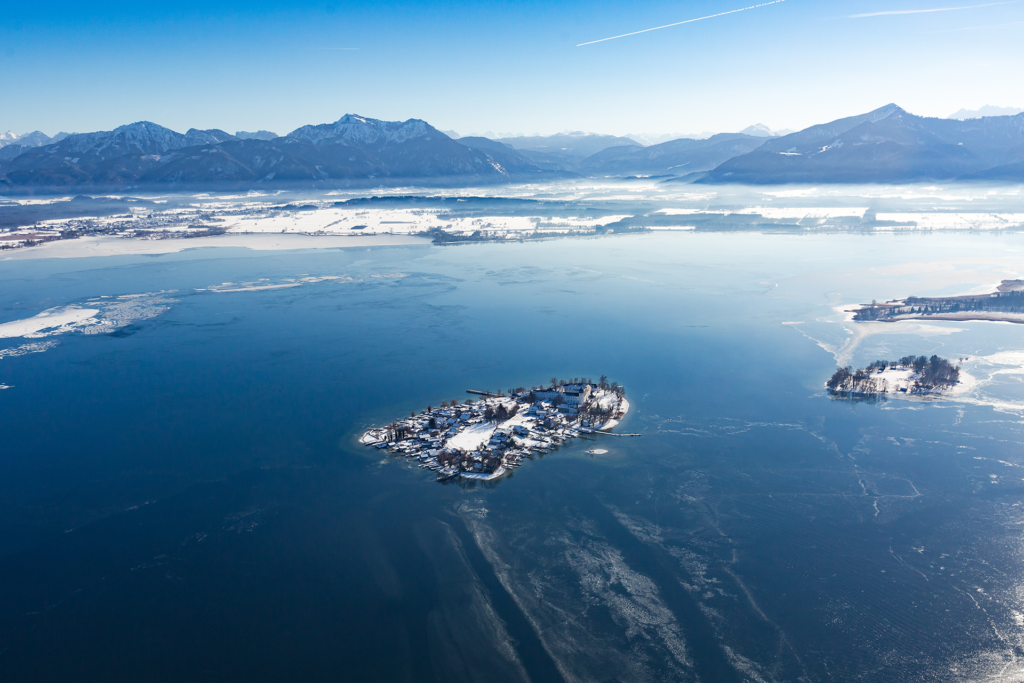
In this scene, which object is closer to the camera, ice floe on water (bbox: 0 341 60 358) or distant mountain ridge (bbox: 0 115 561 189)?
ice floe on water (bbox: 0 341 60 358)

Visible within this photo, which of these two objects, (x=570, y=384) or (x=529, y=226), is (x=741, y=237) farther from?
(x=570, y=384)

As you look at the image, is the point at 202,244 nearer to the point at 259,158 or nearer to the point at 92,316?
the point at 92,316

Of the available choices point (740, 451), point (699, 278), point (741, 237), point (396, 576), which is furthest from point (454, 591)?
point (741, 237)

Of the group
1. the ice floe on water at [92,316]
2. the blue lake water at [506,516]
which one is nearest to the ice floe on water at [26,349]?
the blue lake water at [506,516]

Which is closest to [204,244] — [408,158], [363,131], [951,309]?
[951,309]

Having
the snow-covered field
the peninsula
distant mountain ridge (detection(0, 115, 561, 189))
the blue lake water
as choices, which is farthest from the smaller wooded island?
distant mountain ridge (detection(0, 115, 561, 189))

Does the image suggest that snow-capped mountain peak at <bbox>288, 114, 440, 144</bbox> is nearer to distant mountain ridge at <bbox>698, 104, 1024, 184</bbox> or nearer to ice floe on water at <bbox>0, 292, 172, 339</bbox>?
distant mountain ridge at <bbox>698, 104, 1024, 184</bbox>
